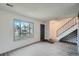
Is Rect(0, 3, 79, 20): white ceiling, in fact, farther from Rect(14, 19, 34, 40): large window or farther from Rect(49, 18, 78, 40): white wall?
Rect(49, 18, 78, 40): white wall

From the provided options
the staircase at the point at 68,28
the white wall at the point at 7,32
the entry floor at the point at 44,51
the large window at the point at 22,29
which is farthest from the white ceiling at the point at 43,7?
the staircase at the point at 68,28

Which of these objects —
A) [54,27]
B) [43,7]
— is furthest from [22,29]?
[54,27]

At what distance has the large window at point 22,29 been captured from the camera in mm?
5008

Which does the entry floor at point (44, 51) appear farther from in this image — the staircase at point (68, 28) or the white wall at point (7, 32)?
the staircase at point (68, 28)

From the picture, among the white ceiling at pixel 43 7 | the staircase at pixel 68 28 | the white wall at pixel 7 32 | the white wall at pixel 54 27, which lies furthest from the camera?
the white wall at pixel 54 27

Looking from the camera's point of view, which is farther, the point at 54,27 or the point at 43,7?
the point at 54,27

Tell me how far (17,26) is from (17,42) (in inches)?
39.6

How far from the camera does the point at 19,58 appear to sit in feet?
4.10

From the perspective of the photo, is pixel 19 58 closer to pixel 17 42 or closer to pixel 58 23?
pixel 17 42

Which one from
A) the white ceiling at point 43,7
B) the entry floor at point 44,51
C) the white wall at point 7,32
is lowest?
the entry floor at point 44,51

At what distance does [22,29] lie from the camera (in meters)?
5.51

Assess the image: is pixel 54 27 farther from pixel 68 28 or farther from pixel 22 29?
pixel 22 29

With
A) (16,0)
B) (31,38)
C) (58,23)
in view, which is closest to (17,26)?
(31,38)

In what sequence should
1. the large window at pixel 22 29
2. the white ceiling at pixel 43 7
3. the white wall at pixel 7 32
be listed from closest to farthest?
the white ceiling at pixel 43 7
the white wall at pixel 7 32
the large window at pixel 22 29
